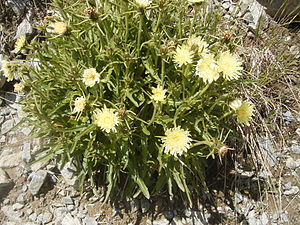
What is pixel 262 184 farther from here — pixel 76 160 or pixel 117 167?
pixel 76 160

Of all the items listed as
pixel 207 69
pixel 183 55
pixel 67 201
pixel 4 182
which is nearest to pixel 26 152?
pixel 4 182

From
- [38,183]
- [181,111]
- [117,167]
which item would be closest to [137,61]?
[181,111]

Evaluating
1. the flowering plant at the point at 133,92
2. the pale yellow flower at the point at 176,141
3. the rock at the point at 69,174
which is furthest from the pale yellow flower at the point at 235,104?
the rock at the point at 69,174

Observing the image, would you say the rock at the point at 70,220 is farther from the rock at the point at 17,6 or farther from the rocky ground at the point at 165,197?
the rock at the point at 17,6

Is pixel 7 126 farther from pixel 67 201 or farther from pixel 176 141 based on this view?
pixel 176 141

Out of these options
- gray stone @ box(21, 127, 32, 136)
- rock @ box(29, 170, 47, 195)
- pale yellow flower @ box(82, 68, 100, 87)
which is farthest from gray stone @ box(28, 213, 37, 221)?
pale yellow flower @ box(82, 68, 100, 87)

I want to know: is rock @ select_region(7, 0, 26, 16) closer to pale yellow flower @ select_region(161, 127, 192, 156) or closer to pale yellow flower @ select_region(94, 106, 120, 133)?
pale yellow flower @ select_region(94, 106, 120, 133)
